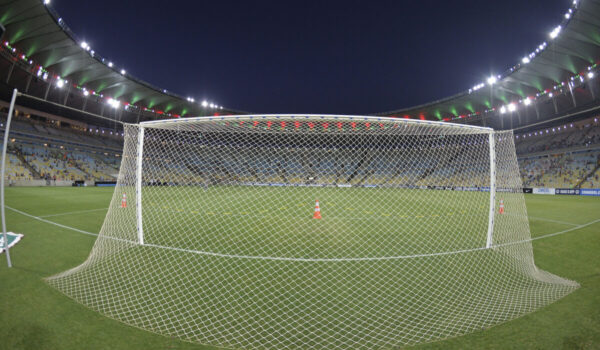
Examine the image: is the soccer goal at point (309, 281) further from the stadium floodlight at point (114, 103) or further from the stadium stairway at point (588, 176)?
the stadium floodlight at point (114, 103)

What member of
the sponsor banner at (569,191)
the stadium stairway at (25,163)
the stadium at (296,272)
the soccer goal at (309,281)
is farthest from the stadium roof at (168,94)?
the soccer goal at (309,281)

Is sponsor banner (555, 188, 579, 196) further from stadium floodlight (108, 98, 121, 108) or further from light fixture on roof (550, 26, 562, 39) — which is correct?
stadium floodlight (108, 98, 121, 108)

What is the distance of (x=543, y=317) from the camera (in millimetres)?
2705

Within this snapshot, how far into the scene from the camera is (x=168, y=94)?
36000mm

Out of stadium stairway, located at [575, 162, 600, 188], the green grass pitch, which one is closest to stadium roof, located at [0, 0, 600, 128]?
stadium stairway, located at [575, 162, 600, 188]

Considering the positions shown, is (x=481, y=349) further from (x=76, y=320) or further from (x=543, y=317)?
(x=76, y=320)

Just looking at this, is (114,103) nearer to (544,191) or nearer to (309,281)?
(309,281)

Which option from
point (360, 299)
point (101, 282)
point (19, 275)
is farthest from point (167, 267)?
point (360, 299)

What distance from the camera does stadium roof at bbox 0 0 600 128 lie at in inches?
801

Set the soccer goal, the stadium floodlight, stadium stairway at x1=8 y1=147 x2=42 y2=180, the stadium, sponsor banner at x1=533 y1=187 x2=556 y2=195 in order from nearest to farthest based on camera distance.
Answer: the stadium
the soccer goal
sponsor banner at x1=533 y1=187 x2=556 y2=195
stadium stairway at x1=8 y1=147 x2=42 y2=180
the stadium floodlight

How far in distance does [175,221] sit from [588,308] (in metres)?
8.78

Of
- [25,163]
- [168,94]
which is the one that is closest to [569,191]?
[168,94]

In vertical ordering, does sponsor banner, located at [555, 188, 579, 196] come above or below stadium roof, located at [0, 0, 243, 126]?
below

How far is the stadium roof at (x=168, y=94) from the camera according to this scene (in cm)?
2034
